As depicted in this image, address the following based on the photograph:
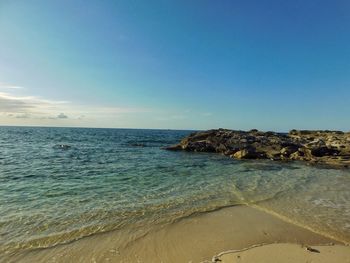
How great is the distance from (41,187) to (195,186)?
26.3ft

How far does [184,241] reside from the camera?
7520 millimetres

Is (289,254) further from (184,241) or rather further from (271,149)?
(271,149)

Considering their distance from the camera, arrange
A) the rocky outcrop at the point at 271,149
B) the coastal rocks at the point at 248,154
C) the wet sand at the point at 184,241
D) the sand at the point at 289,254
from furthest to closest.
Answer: the coastal rocks at the point at 248,154 → the rocky outcrop at the point at 271,149 → the wet sand at the point at 184,241 → the sand at the point at 289,254

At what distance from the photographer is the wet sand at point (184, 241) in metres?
6.53

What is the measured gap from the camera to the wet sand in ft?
21.4

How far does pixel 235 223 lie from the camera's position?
895 centimetres

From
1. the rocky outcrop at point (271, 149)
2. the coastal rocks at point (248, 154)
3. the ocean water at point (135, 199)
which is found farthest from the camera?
the coastal rocks at point (248, 154)

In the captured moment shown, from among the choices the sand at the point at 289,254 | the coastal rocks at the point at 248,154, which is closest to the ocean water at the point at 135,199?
the sand at the point at 289,254

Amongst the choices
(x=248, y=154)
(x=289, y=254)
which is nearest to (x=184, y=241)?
(x=289, y=254)

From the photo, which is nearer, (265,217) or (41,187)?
(265,217)

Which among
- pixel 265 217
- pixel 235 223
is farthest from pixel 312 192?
pixel 235 223

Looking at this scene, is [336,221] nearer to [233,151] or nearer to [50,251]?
[50,251]

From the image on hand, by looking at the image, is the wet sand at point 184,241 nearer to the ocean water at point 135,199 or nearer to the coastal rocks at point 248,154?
the ocean water at point 135,199

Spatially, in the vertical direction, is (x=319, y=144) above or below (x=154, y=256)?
above
